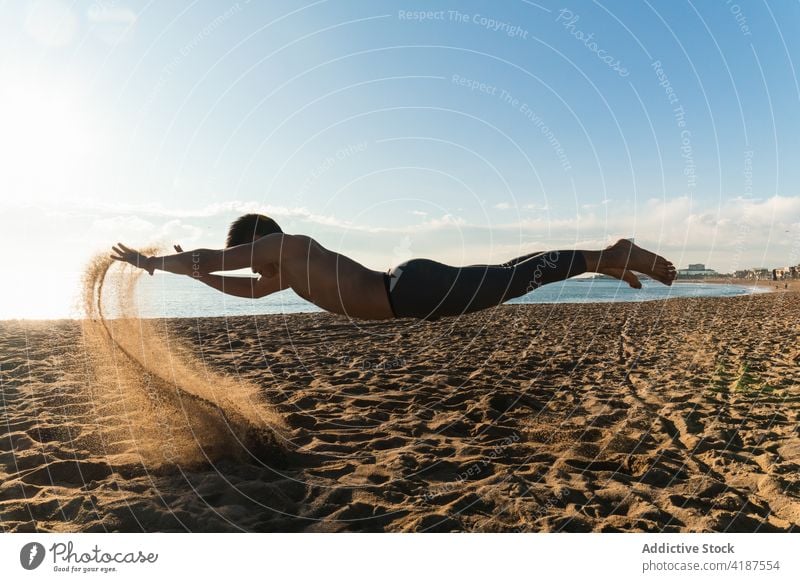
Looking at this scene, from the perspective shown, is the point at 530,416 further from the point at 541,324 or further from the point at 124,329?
the point at 541,324

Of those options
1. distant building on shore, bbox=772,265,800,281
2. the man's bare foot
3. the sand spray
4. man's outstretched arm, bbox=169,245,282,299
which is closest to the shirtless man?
the man's bare foot

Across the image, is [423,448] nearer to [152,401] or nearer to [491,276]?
[491,276]

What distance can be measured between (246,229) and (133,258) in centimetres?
109

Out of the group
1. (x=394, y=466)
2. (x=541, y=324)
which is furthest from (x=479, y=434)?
(x=541, y=324)

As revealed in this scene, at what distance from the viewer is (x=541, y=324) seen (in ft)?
50.2

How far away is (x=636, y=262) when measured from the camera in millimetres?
4520

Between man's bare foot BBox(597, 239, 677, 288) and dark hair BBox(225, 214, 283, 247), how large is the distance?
3.18 meters

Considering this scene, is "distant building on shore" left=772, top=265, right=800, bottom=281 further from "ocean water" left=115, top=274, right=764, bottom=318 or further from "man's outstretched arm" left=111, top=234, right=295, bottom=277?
"man's outstretched arm" left=111, top=234, right=295, bottom=277

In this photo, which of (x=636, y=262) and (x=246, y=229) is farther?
(x=246, y=229)

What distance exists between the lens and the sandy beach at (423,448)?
3.51m

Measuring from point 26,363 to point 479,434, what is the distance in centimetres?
790

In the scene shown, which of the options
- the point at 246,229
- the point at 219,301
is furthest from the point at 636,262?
the point at 219,301

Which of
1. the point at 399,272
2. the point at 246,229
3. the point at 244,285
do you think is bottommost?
the point at 244,285

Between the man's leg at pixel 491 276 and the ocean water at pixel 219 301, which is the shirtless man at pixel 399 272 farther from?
the ocean water at pixel 219 301
